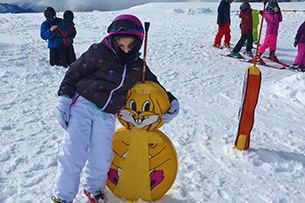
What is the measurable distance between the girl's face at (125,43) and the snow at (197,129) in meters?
1.19

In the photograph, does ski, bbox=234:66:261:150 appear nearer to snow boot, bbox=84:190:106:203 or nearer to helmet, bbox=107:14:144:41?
helmet, bbox=107:14:144:41

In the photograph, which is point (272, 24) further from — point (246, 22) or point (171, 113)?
point (171, 113)

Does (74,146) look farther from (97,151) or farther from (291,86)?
(291,86)

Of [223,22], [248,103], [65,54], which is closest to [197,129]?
[248,103]

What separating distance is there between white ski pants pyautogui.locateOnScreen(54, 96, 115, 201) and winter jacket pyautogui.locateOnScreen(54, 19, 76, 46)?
495 centimetres

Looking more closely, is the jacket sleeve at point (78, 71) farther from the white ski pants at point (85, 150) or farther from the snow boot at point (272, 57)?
the snow boot at point (272, 57)

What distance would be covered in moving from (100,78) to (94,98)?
15cm

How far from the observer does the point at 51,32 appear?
284 inches

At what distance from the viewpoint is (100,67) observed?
2646mm

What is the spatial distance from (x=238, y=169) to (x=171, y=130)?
1.13 m

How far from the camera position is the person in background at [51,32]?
23.7 ft

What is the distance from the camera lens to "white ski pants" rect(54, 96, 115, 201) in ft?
8.61


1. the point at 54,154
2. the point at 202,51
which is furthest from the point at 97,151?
the point at 202,51

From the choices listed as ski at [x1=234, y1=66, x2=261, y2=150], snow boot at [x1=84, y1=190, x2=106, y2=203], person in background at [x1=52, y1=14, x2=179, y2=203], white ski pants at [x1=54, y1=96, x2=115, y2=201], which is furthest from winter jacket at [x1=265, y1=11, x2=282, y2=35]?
snow boot at [x1=84, y1=190, x2=106, y2=203]
